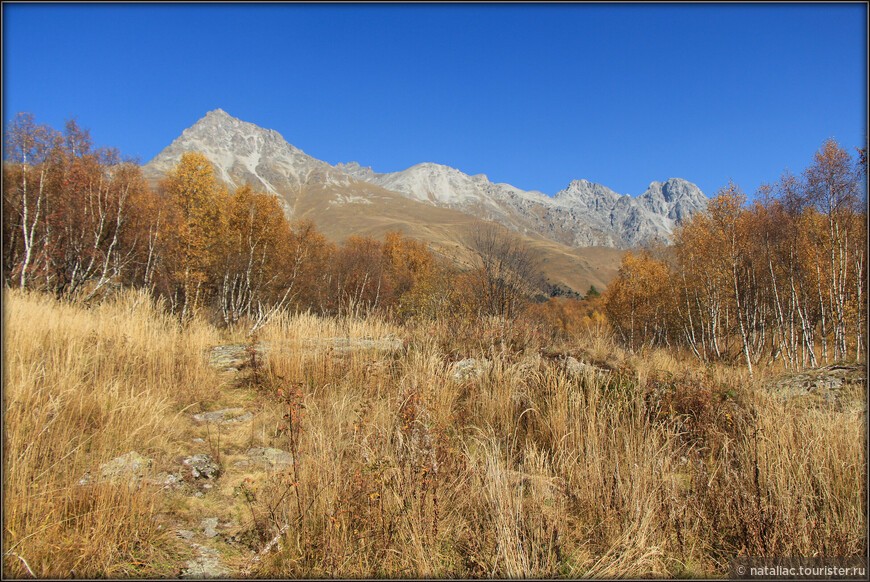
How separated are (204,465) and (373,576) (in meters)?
1.82

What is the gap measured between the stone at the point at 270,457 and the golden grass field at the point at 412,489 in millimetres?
122

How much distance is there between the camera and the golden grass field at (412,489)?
227cm

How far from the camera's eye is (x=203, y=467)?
318 cm

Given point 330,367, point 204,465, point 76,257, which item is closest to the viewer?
point 204,465

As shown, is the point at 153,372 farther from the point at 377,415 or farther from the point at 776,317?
the point at 776,317

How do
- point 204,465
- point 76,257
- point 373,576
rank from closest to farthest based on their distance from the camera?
1. point 373,576
2. point 204,465
3. point 76,257

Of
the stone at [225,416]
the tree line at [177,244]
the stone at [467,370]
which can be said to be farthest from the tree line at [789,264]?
the stone at [225,416]

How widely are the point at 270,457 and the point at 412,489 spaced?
5.14 ft

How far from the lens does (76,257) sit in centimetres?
1933

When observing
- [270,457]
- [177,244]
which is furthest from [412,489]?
[177,244]

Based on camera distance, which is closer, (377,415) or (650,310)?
(377,415)

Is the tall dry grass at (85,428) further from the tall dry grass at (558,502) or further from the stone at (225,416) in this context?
the tall dry grass at (558,502)

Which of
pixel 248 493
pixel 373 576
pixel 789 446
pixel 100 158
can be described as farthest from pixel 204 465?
pixel 100 158

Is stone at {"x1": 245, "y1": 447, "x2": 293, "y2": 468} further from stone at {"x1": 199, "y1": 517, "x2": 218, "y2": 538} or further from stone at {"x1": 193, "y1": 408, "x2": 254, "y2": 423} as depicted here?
stone at {"x1": 193, "y1": 408, "x2": 254, "y2": 423}
